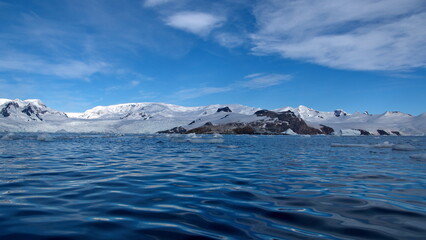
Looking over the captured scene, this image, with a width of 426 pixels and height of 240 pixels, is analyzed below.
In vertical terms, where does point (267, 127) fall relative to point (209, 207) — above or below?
above

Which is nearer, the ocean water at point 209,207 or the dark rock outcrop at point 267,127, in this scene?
the ocean water at point 209,207

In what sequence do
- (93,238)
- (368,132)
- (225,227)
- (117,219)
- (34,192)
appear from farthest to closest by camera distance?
1. (368,132)
2. (34,192)
3. (117,219)
4. (225,227)
5. (93,238)

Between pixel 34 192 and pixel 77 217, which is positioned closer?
pixel 77 217

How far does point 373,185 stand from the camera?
8555mm

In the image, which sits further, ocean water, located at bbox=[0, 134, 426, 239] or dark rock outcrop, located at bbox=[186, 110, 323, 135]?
dark rock outcrop, located at bbox=[186, 110, 323, 135]

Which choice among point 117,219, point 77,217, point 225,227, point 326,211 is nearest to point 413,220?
point 326,211

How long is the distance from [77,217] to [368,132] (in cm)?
20055

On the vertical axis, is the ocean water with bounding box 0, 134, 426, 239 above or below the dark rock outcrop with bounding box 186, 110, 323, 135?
below

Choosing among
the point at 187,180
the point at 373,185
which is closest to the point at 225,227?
the point at 187,180

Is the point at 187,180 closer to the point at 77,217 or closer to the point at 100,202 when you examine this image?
the point at 100,202

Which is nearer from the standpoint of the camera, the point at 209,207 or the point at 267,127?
the point at 209,207

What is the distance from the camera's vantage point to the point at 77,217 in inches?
196

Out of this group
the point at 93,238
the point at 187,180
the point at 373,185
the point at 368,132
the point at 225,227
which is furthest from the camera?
the point at 368,132

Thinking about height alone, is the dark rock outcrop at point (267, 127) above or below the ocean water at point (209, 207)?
above
